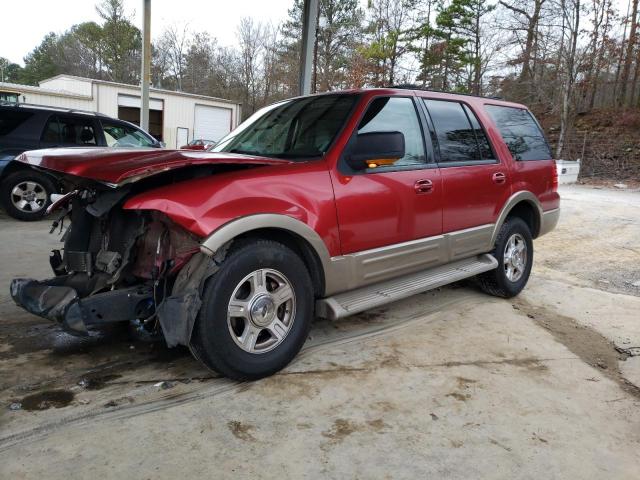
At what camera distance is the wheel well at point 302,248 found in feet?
10.1

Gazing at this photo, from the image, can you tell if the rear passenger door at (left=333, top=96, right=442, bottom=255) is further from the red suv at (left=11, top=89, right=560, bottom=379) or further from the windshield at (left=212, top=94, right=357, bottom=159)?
the windshield at (left=212, top=94, right=357, bottom=159)

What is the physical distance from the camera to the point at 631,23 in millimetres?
23391

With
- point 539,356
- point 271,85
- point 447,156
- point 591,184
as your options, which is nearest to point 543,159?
point 447,156

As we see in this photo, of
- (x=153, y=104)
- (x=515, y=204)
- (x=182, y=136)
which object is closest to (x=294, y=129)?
(x=515, y=204)

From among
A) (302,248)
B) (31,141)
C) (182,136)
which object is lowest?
(302,248)

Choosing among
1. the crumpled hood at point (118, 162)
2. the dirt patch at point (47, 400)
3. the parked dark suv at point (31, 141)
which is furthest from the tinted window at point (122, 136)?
the dirt patch at point (47, 400)

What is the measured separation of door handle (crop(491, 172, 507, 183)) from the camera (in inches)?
182

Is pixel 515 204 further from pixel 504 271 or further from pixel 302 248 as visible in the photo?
pixel 302 248

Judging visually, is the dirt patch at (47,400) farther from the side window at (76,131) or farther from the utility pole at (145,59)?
the utility pole at (145,59)

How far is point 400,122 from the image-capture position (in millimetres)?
3934

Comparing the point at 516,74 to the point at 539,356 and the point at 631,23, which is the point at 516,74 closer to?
the point at 631,23

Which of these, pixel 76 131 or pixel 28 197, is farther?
pixel 76 131

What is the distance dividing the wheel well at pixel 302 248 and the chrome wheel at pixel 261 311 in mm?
234

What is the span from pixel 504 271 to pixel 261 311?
2.92 meters
